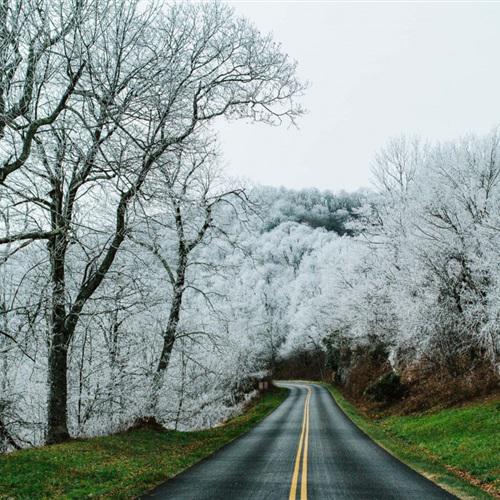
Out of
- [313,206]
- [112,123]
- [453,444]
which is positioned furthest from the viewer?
[313,206]

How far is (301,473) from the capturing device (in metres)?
11.9

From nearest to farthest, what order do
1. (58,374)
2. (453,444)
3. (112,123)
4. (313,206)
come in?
(112,123) → (58,374) → (453,444) → (313,206)

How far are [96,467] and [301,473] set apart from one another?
4.71m

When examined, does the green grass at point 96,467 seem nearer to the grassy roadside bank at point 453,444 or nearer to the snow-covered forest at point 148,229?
the snow-covered forest at point 148,229

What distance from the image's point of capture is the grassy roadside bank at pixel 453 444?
38.3 feet

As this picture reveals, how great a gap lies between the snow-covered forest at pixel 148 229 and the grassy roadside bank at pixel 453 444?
3.34m

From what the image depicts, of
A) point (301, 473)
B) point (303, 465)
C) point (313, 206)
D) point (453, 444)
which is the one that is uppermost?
point (313, 206)

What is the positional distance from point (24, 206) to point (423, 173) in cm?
2610

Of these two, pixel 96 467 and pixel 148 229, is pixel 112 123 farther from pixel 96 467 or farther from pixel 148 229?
pixel 96 467

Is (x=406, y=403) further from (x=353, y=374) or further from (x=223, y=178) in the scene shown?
(x=353, y=374)

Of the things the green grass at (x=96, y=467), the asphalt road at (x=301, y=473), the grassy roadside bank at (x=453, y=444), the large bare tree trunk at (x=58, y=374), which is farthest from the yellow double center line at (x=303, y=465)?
the large bare tree trunk at (x=58, y=374)

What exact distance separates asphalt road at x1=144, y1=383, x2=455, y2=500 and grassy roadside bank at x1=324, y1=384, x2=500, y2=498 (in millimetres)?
671

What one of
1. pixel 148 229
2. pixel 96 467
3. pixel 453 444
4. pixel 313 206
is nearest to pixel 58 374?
pixel 96 467

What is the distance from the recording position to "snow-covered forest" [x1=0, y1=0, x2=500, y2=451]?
959 centimetres
